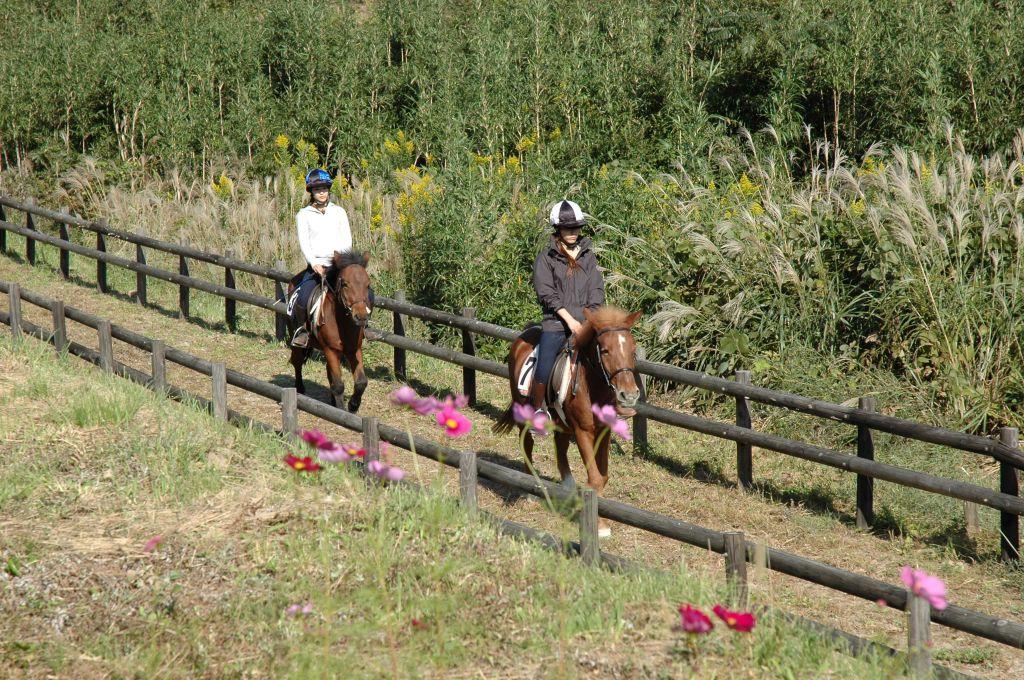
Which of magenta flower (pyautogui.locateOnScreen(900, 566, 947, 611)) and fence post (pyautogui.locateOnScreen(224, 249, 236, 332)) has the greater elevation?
magenta flower (pyautogui.locateOnScreen(900, 566, 947, 611))

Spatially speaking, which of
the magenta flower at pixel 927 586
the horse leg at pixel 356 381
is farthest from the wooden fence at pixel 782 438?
the magenta flower at pixel 927 586

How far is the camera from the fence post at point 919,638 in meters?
5.63

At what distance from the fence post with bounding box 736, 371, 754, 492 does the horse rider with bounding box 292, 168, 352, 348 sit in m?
4.65

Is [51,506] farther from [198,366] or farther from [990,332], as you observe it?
[990,332]

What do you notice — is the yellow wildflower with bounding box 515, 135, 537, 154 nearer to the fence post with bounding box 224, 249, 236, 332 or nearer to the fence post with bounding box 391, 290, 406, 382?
the fence post with bounding box 391, 290, 406, 382

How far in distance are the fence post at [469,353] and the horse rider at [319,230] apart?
1.74 metres

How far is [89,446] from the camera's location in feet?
28.5

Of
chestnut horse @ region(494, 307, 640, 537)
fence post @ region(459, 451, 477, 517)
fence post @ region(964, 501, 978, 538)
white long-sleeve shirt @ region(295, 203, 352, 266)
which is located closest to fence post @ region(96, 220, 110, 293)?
white long-sleeve shirt @ region(295, 203, 352, 266)

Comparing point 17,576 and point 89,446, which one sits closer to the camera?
point 17,576

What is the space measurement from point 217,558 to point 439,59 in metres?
17.8

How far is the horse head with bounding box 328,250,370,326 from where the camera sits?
11.6 meters

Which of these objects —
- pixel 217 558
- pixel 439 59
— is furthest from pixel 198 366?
pixel 439 59

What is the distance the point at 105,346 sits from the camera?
12.6 metres

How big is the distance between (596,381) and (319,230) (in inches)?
179
